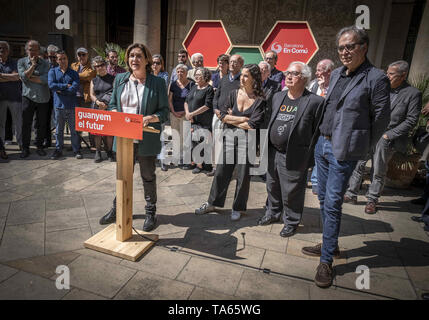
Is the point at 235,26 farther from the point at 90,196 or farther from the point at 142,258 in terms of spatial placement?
the point at 142,258

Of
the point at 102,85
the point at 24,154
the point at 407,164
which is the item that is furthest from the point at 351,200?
the point at 24,154

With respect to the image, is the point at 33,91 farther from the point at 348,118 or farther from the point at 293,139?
Answer: the point at 348,118

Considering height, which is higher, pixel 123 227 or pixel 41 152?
pixel 123 227

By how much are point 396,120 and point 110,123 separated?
402 cm

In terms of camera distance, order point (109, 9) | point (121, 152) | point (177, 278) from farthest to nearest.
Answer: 1. point (109, 9)
2. point (121, 152)
3. point (177, 278)

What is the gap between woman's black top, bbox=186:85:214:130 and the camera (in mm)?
5184

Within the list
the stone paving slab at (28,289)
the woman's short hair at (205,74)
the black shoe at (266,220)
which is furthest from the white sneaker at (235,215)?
the woman's short hair at (205,74)

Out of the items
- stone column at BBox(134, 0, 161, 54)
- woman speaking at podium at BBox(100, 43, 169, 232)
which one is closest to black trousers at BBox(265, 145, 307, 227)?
woman speaking at podium at BBox(100, 43, 169, 232)

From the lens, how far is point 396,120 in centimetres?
423

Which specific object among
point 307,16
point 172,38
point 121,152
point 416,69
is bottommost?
point 121,152

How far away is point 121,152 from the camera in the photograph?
2.78 m

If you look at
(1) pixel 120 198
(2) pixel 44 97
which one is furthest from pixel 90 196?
(2) pixel 44 97

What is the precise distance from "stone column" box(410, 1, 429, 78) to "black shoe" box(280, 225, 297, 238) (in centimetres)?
456
